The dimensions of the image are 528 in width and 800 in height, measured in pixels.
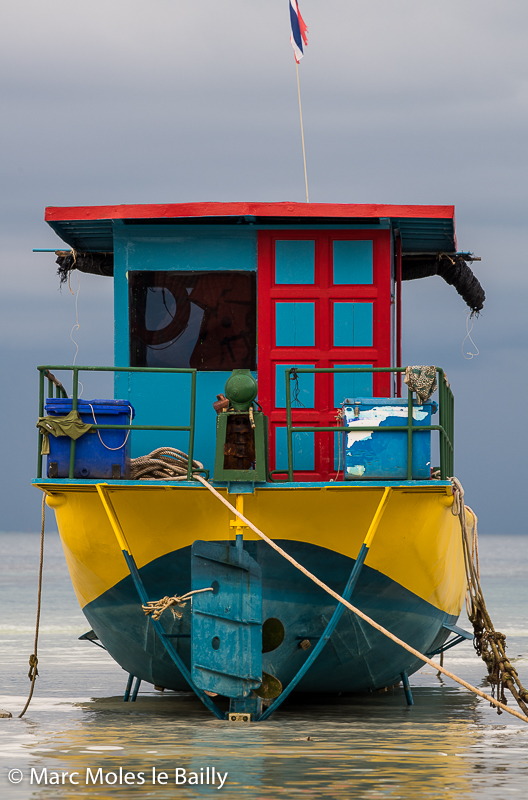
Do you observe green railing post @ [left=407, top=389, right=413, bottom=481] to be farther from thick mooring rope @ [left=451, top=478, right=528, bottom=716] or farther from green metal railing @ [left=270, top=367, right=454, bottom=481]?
thick mooring rope @ [left=451, top=478, right=528, bottom=716]

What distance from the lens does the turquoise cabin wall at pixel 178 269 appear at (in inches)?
482

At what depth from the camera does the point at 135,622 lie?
11.5m

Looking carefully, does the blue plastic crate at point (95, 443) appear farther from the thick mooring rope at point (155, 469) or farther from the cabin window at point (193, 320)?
the cabin window at point (193, 320)

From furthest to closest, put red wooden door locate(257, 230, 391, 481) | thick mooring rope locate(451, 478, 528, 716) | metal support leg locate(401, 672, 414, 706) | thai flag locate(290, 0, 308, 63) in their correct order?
1. thai flag locate(290, 0, 308, 63)
2. metal support leg locate(401, 672, 414, 706)
3. red wooden door locate(257, 230, 391, 481)
4. thick mooring rope locate(451, 478, 528, 716)

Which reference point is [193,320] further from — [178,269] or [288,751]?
[288,751]

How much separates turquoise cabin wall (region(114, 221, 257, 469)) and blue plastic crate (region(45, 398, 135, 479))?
157 centimetres

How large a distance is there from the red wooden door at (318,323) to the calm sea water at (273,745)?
9.12 ft

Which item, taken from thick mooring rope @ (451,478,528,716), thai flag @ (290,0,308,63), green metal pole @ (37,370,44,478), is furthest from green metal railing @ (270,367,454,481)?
thai flag @ (290,0,308,63)

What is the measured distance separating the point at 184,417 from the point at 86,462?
1777 millimetres

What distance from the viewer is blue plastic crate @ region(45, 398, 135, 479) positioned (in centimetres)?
1060

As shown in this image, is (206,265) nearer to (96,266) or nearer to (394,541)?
(96,266)

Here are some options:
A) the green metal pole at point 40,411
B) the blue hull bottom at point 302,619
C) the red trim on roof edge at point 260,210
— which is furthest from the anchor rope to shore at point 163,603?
the red trim on roof edge at point 260,210

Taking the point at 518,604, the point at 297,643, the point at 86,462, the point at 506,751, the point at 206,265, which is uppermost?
the point at 206,265

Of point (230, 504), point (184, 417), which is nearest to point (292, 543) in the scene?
point (230, 504)
